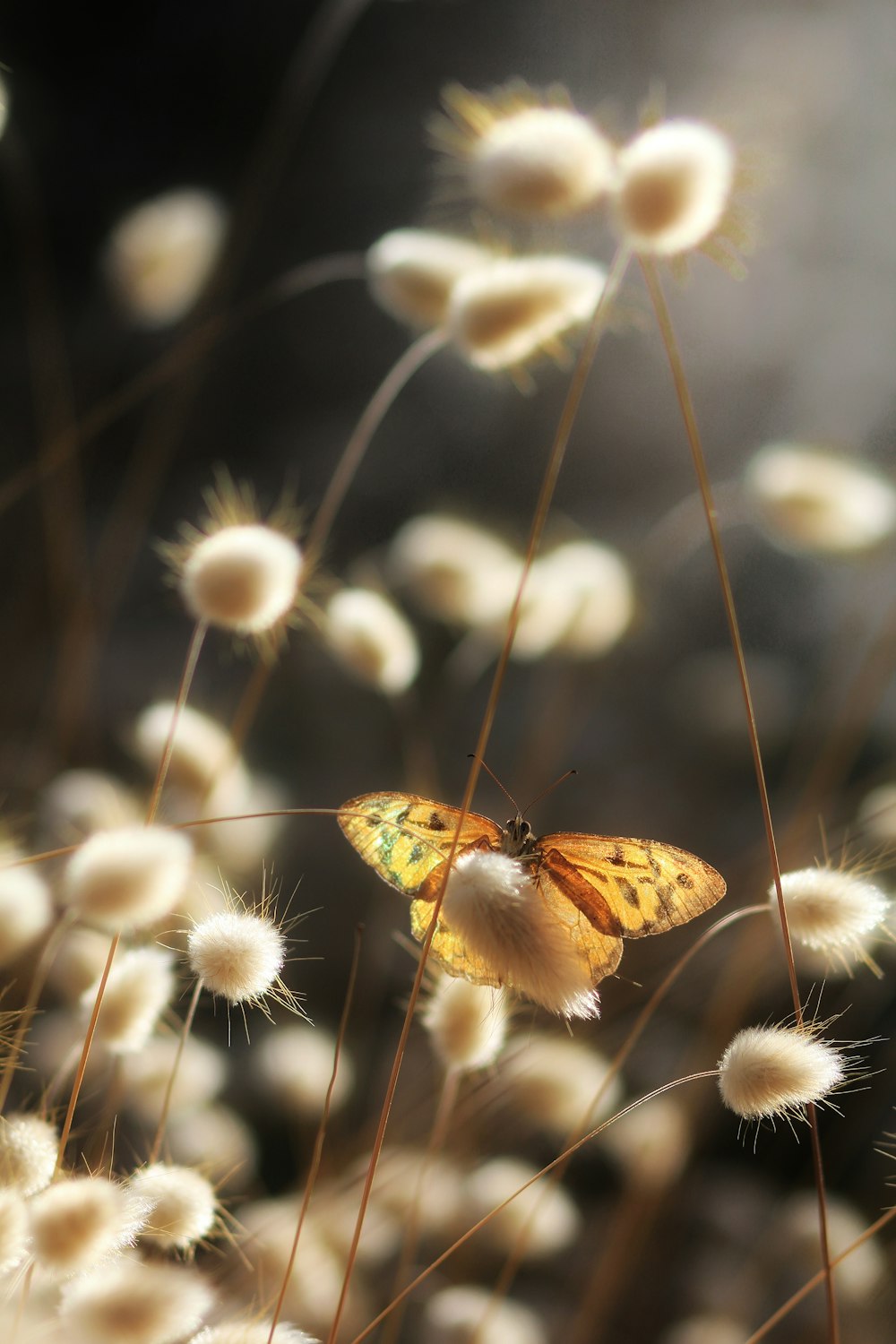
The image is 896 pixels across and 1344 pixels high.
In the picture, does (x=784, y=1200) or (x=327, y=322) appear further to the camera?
(x=327, y=322)

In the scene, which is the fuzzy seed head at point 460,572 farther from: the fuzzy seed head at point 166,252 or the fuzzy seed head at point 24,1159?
the fuzzy seed head at point 24,1159

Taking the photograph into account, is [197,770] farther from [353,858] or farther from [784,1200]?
[784,1200]

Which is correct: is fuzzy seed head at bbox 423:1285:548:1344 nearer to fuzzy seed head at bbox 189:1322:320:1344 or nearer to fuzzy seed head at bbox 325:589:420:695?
fuzzy seed head at bbox 189:1322:320:1344

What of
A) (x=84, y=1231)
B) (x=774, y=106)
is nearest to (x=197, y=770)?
(x=84, y=1231)

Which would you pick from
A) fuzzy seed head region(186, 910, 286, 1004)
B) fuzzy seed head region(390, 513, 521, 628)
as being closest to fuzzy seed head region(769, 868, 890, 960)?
fuzzy seed head region(186, 910, 286, 1004)

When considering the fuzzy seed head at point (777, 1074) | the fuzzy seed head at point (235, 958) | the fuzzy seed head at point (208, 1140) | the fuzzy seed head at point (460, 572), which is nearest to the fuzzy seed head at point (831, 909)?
the fuzzy seed head at point (777, 1074)
